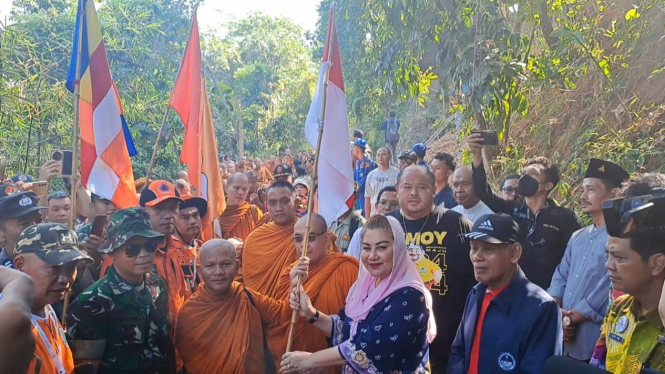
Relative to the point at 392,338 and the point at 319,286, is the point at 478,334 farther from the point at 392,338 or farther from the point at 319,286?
the point at 319,286

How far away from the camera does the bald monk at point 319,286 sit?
3.80 metres

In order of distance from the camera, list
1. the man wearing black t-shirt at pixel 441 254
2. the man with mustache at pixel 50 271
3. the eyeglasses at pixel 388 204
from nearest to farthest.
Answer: the man with mustache at pixel 50 271 → the man wearing black t-shirt at pixel 441 254 → the eyeglasses at pixel 388 204

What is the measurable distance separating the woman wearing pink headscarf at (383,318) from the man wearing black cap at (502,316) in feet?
0.75

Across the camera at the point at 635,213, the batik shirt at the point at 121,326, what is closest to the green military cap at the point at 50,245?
the batik shirt at the point at 121,326

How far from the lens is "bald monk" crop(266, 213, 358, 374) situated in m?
3.80

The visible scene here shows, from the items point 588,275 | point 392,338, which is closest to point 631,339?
point 392,338

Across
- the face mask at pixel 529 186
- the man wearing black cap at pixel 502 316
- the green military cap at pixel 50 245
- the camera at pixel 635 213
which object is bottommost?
the man wearing black cap at pixel 502 316

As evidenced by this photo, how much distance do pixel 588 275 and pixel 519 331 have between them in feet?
4.11

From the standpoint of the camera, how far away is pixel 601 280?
3.70m

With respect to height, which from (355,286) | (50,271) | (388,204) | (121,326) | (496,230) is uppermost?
(388,204)

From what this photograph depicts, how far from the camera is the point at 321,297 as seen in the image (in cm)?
393

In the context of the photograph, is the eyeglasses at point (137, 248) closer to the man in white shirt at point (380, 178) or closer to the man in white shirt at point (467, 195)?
the man in white shirt at point (467, 195)

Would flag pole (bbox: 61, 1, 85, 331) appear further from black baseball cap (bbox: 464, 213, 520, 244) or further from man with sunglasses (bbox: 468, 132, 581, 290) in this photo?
man with sunglasses (bbox: 468, 132, 581, 290)

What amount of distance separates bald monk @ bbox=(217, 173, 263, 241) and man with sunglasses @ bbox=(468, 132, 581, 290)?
290 centimetres
